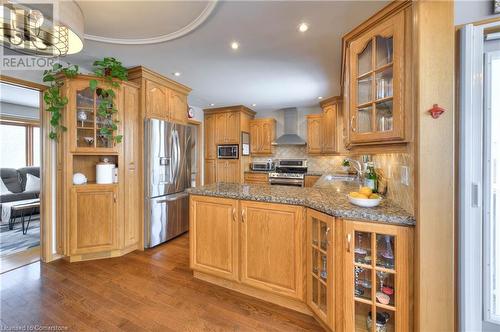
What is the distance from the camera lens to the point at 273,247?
1.77 metres

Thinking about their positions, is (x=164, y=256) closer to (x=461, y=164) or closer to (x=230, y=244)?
(x=230, y=244)

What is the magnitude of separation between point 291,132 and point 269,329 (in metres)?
4.52

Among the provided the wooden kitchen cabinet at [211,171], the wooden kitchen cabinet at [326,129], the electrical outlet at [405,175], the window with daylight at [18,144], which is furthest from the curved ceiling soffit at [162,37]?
the window with daylight at [18,144]

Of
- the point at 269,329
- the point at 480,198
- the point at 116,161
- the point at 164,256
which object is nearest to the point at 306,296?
the point at 269,329

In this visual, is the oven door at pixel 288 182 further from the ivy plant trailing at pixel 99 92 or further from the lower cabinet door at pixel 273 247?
the ivy plant trailing at pixel 99 92

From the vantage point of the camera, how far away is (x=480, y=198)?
1113mm

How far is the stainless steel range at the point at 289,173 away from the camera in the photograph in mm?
4896

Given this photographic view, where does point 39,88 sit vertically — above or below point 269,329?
above

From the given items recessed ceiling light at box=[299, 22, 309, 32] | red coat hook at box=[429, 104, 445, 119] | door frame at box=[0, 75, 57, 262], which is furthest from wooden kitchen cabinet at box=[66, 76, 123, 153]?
red coat hook at box=[429, 104, 445, 119]

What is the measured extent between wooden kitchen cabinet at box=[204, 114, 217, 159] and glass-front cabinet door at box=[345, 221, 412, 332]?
4.32 meters

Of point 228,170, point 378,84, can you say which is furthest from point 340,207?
point 228,170

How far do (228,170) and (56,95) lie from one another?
335 centimetres

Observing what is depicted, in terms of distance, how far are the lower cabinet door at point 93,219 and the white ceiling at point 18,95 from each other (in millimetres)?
2651

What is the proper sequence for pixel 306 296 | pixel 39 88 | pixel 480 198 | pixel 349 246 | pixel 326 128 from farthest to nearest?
pixel 326 128, pixel 39 88, pixel 306 296, pixel 349 246, pixel 480 198
